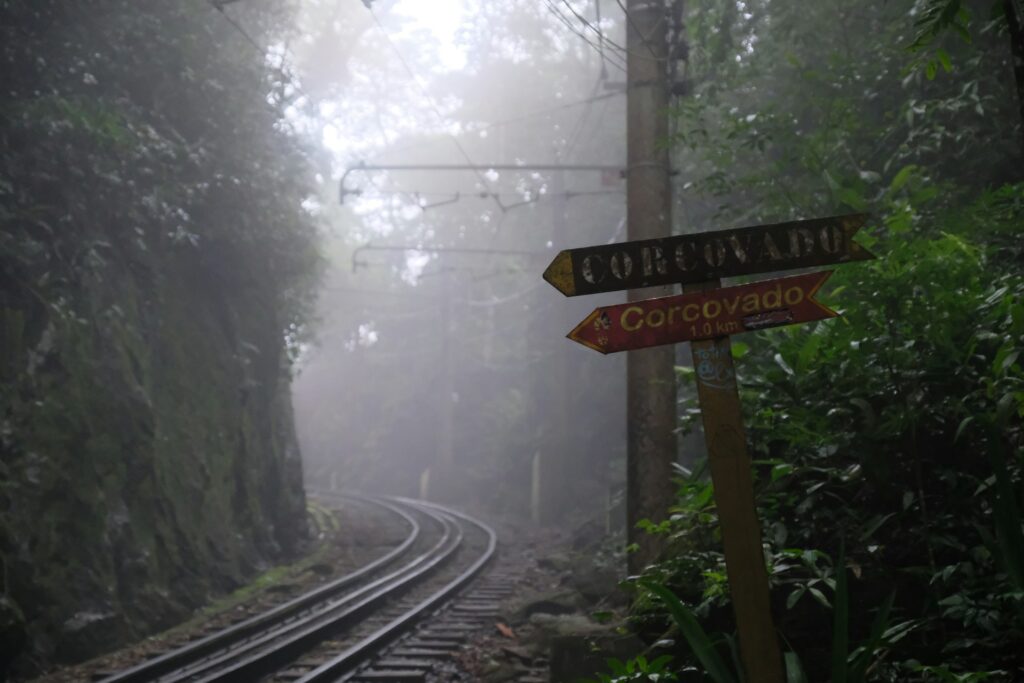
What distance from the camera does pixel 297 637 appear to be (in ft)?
26.8

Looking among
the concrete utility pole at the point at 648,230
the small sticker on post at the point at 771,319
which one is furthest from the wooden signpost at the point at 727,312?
the concrete utility pole at the point at 648,230

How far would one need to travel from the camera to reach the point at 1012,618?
3.74m

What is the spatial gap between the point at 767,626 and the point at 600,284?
159 centimetres

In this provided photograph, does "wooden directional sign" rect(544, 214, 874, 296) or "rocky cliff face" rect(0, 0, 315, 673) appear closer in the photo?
"wooden directional sign" rect(544, 214, 874, 296)

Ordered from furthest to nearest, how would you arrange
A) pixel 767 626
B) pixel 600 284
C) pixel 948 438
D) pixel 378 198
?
1. pixel 378 198
2. pixel 948 438
3. pixel 600 284
4. pixel 767 626

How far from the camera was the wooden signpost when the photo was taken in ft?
11.1

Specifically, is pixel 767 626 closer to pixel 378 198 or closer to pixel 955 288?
pixel 955 288

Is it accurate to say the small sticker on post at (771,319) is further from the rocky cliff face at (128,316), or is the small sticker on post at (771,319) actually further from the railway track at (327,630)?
the rocky cliff face at (128,316)

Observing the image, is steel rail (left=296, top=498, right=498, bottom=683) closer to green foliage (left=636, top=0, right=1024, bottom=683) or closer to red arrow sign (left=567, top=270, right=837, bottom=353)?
green foliage (left=636, top=0, right=1024, bottom=683)

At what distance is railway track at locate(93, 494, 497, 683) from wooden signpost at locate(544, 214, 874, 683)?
454 centimetres

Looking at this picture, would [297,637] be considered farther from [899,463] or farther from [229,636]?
[899,463]

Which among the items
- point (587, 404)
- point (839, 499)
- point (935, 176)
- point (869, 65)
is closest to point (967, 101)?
point (935, 176)

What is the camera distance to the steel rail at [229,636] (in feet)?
23.0

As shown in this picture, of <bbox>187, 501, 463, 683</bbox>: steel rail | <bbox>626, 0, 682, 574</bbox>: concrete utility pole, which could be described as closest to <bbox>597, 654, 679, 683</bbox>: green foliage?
<bbox>626, 0, 682, 574</bbox>: concrete utility pole
